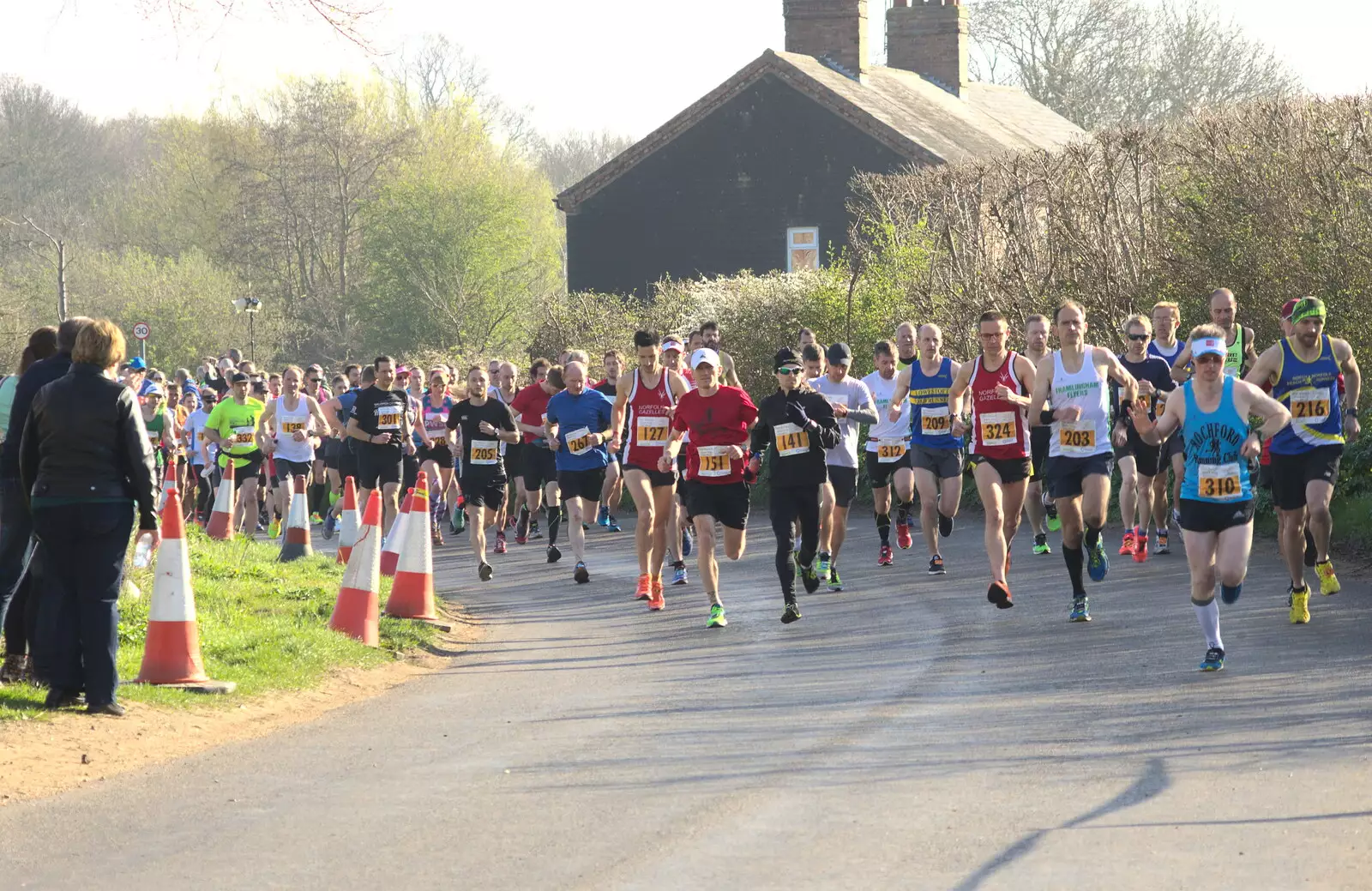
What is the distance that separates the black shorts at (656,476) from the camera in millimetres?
14461

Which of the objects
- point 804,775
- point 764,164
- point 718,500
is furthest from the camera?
point 764,164

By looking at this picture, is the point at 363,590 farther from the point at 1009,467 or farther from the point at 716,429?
the point at 1009,467

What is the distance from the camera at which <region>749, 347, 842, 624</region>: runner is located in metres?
12.8

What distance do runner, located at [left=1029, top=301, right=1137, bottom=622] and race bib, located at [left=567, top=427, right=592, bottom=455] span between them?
17.9 ft

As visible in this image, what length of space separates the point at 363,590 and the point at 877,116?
119 ft

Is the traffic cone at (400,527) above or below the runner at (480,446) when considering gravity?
below

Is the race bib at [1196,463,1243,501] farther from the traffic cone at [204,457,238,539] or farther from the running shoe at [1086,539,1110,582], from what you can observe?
the traffic cone at [204,457,238,539]

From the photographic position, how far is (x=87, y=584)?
28.8 ft

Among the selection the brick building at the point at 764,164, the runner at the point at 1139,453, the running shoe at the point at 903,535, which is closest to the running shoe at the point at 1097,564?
the runner at the point at 1139,453

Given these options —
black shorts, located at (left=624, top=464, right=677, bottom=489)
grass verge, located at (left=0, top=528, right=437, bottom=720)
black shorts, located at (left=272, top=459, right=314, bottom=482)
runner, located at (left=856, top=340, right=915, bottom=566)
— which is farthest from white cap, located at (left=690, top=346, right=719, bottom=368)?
black shorts, located at (left=272, top=459, right=314, bottom=482)

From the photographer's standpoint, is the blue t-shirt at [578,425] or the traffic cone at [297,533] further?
the traffic cone at [297,533]

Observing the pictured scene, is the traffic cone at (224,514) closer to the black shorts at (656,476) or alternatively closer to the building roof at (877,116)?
the black shorts at (656,476)

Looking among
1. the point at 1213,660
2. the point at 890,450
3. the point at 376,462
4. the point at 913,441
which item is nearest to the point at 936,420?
the point at 913,441

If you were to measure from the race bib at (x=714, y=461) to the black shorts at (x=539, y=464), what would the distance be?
6983mm
